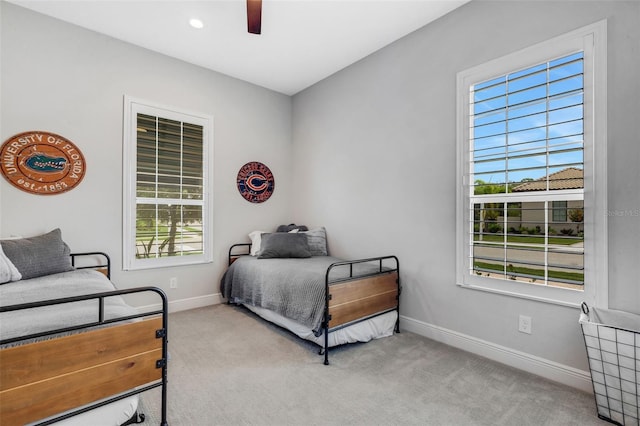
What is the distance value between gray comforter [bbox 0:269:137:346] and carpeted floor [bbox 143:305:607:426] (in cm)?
65

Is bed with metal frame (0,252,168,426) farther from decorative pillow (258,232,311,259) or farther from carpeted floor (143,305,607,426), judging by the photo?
decorative pillow (258,232,311,259)

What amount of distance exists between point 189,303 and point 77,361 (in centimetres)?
231

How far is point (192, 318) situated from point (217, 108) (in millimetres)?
2408

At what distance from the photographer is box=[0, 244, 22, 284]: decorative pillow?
204 cm

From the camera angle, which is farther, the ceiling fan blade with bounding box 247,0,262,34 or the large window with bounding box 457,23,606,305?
the ceiling fan blade with bounding box 247,0,262,34

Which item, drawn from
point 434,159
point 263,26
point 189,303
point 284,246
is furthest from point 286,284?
point 263,26

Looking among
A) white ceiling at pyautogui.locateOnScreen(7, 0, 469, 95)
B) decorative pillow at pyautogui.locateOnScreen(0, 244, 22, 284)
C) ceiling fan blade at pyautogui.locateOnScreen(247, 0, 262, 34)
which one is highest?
white ceiling at pyautogui.locateOnScreen(7, 0, 469, 95)

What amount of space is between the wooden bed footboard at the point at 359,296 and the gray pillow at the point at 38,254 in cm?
208

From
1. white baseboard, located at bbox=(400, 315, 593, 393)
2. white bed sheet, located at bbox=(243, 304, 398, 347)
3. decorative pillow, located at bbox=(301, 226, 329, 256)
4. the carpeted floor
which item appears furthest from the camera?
decorative pillow, located at bbox=(301, 226, 329, 256)

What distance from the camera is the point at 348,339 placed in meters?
2.48

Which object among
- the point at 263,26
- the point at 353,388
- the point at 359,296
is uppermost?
the point at 263,26

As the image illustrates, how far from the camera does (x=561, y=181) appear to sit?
202 centimetres

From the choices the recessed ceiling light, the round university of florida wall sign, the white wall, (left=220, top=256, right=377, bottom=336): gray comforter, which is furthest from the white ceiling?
(left=220, top=256, right=377, bottom=336): gray comforter

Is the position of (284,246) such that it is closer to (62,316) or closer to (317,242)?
(317,242)
